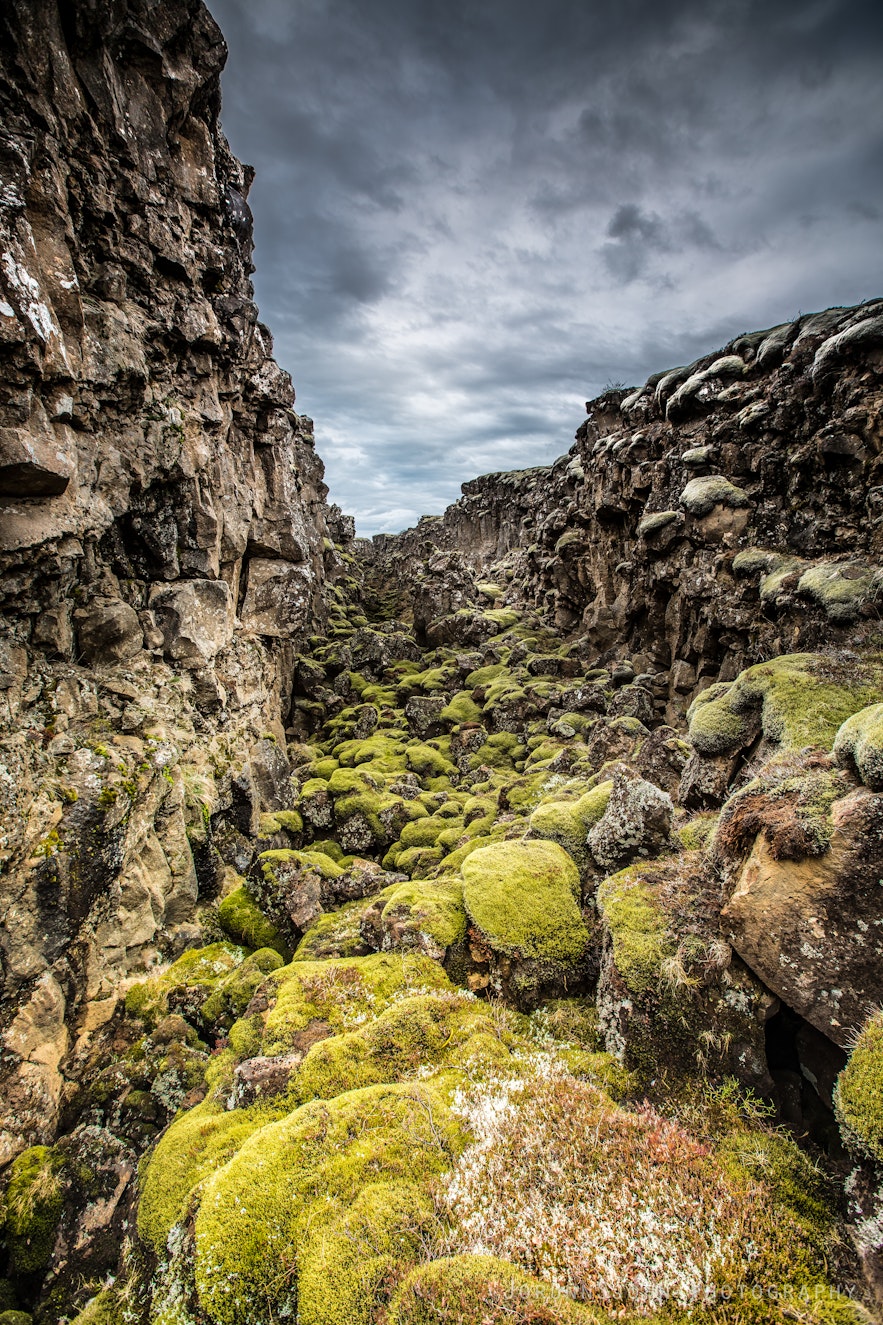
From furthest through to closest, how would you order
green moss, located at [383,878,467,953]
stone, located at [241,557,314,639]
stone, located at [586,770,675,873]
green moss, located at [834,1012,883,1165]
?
stone, located at [241,557,314,639] < stone, located at [586,770,675,873] < green moss, located at [383,878,467,953] < green moss, located at [834,1012,883,1165]

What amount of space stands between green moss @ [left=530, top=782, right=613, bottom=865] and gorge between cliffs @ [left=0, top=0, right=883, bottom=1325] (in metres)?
0.08

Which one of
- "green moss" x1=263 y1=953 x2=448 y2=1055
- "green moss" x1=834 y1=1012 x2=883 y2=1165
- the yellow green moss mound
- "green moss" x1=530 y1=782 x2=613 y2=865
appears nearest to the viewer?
the yellow green moss mound

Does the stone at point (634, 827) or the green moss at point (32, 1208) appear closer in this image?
the green moss at point (32, 1208)

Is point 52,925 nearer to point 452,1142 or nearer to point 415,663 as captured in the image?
point 452,1142

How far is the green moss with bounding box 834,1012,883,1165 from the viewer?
13.9ft

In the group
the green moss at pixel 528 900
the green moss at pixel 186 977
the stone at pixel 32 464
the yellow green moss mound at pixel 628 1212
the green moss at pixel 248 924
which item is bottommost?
the green moss at pixel 186 977

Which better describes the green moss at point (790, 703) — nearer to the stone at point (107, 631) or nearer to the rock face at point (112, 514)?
the rock face at point (112, 514)

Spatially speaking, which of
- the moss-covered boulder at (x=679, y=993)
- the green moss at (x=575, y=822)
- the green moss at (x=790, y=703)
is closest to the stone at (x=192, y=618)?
the green moss at (x=575, y=822)

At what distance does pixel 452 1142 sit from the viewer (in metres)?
5.30

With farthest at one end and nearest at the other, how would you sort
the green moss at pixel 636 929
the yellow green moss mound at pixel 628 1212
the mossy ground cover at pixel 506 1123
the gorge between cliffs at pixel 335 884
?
the green moss at pixel 636 929
the gorge between cliffs at pixel 335 884
the mossy ground cover at pixel 506 1123
the yellow green moss mound at pixel 628 1212

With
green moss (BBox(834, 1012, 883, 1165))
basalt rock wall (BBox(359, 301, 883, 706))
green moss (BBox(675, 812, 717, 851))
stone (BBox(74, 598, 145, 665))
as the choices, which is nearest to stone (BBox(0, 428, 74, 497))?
stone (BBox(74, 598, 145, 665))

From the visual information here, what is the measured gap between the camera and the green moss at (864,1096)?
4250mm

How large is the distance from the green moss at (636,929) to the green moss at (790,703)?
362 centimetres

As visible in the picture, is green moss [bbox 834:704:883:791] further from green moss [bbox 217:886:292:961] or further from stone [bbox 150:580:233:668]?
stone [bbox 150:580:233:668]
